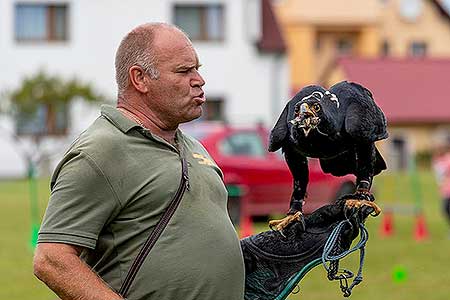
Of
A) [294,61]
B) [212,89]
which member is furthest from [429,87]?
[212,89]

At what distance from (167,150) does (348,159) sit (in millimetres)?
662

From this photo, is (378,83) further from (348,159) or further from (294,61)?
(348,159)

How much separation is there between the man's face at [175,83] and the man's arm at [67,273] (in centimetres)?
61

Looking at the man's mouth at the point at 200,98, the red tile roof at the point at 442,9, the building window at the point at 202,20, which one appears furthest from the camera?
the red tile roof at the point at 442,9

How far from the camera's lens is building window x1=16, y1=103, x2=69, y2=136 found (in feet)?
118

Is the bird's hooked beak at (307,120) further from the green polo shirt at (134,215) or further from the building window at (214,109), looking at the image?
the building window at (214,109)

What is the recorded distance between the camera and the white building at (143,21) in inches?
1532

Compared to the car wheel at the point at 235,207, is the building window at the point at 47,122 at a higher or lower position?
lower

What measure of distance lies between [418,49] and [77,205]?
207ft

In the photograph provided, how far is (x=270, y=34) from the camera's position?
132ft

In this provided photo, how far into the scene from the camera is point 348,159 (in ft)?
14.9

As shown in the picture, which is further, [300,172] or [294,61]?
[294,61]

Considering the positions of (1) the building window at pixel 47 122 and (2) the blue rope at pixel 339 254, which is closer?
(2) the blue rope at pixel 339 254

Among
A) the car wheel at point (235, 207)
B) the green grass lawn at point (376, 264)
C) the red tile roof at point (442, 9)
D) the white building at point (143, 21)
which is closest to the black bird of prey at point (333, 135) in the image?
the green grass lawn at point (376, 264)
